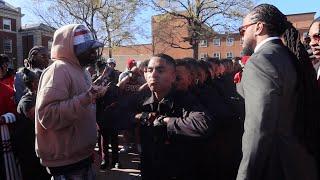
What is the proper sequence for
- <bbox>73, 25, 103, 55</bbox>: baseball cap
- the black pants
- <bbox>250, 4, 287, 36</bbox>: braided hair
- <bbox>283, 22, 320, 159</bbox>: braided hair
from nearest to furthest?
<bbox>283, 22, 320, 159</bbox>: braided hair
<bbox>250, 4, 287, 36</bbox>: braided hair
<bbox>73, 25, 103, 55</bbox>: baseball cap
the black pants

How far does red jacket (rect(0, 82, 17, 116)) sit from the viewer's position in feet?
14.4

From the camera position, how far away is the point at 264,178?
2.20 m

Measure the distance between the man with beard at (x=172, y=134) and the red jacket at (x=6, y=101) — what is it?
2.10 metres

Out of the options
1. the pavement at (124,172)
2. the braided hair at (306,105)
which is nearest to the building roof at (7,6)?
the pavement at (124,172)

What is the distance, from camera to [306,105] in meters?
2.27

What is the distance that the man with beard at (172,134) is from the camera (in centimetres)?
278

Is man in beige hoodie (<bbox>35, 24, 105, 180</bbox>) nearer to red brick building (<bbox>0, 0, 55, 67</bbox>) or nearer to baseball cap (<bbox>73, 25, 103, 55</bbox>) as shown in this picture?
baseball cap (<bbox>73, 25, 103, 55</bbox>)

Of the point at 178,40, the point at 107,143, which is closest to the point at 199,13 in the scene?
the point at 178,40

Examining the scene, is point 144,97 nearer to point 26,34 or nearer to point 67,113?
point 67,113

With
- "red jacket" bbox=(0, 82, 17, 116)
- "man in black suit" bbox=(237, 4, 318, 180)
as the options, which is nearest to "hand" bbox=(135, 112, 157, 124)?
"man in black suit" bbox=(237, 4, 318, 180)

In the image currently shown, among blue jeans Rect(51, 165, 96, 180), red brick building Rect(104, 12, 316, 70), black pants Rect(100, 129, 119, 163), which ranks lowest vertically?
black pants Rect(100, 129, 119, 163)

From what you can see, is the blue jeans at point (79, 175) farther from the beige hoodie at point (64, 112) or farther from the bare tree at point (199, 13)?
the bare tree at point (199, 13)

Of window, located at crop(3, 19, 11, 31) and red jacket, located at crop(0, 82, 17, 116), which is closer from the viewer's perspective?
red jacket, located at crop(0, 82, 17, 116)

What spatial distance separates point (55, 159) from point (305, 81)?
188 centimetres
